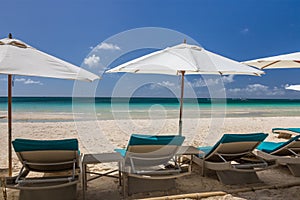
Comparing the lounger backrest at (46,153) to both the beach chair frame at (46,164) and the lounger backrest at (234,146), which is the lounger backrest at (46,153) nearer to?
the beach chair frame at (46,164)

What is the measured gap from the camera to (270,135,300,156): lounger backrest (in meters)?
3.42

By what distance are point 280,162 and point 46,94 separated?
3720 cm

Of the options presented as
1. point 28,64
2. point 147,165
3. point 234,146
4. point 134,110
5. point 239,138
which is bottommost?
point 134,110

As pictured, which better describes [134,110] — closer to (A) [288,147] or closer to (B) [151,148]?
(A) [288,147]

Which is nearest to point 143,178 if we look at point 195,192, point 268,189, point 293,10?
point 195,192

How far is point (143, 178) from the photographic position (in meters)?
2.83

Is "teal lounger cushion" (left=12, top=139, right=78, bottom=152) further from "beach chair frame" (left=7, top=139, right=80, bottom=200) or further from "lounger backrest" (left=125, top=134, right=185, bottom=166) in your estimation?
"lounger backrest" (left=125, top=134, right=185, bottom=166)

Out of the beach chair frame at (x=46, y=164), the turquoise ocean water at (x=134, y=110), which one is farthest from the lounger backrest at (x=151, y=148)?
the turquoise ocean water at (x=134, y=110)

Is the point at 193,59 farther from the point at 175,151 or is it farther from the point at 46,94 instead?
the point at 46,94

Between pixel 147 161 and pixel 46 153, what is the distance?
1133 millimetres

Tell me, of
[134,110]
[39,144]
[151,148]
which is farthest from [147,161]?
[134,110]

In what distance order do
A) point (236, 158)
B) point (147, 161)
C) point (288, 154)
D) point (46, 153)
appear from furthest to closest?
point (288, 154)
point (236, 158)
point (147, 161)
point (46, 153)

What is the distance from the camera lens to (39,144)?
2.49 m

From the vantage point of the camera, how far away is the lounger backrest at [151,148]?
9.20ft
